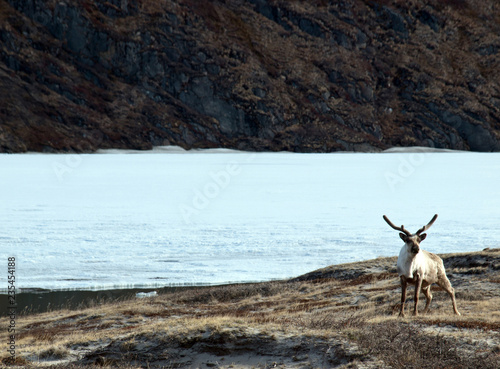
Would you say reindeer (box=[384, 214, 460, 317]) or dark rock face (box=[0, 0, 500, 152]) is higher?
dark rock face (box=[0, 0, 500, 152])

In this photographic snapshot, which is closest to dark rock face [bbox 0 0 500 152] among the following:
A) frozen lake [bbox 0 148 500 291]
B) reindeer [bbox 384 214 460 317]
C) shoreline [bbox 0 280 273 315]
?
frozen lake [bbox 0 148 500 291]

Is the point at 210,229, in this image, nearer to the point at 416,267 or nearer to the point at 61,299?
the point at 61,299

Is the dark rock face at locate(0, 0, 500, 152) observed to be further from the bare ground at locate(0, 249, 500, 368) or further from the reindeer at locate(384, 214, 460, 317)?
the reindeer at locate(384, 214, 460, 317)

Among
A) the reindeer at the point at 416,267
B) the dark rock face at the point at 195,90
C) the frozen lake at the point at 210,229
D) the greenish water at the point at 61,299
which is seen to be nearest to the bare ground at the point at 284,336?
the reindeer at the point at 416,267

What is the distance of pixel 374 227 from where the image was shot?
3042 cm

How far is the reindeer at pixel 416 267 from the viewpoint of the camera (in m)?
11.0

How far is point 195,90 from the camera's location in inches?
6698

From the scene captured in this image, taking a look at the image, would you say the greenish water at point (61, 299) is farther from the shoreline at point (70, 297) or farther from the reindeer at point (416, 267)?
the reindeer at point (416, 267)

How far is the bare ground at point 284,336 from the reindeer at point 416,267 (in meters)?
0.55

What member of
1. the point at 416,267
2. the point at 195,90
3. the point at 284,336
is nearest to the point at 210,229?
the point at 416,267

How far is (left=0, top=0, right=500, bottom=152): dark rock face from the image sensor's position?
147625 mm

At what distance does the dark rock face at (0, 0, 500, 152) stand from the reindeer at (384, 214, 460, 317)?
127 metres

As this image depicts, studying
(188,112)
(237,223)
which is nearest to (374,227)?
(237,223)

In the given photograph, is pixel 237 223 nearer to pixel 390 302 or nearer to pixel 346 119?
pixel 390 302
